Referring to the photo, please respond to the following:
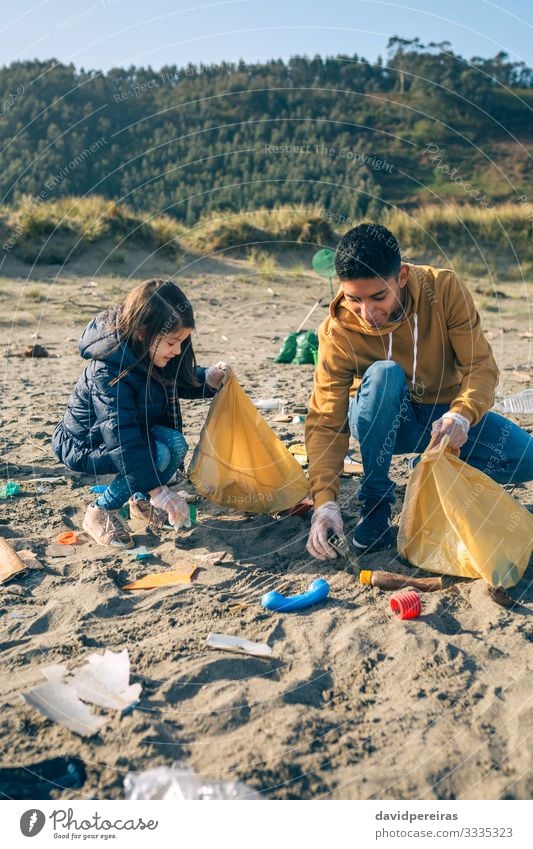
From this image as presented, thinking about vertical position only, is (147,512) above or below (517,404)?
below

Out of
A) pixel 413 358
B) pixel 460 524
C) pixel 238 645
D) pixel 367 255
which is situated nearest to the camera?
pixel 238 645

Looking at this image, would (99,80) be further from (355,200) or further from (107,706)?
(107,706)

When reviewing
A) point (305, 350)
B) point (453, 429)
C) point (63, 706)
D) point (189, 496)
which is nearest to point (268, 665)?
point (63, 706)

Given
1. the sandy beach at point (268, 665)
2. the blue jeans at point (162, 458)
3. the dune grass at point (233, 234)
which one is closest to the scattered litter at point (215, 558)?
the sandy beach at point (268, 665)

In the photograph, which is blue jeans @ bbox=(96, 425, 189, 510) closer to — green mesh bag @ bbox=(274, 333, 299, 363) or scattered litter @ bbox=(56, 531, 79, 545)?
scattered litter @ bbox=(56, 531, 79, 545)

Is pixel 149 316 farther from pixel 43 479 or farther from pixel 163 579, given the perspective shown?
pixel 43 479

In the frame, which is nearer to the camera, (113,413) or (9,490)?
(113,413)

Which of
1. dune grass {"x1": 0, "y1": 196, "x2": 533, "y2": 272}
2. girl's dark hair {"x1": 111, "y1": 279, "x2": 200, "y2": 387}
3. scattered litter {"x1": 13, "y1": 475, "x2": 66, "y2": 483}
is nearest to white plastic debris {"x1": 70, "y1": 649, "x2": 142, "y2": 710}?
girl's dark hair {"x1": 111, "y1": 279, "x2": 200, "y2": 387}

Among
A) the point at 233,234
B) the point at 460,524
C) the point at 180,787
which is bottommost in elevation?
the point at 180,787

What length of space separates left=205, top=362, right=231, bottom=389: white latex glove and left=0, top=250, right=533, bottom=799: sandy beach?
2.10 feet

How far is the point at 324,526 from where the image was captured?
132 inches

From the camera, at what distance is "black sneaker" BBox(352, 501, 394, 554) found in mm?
3576

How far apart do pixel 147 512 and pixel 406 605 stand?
140cm
